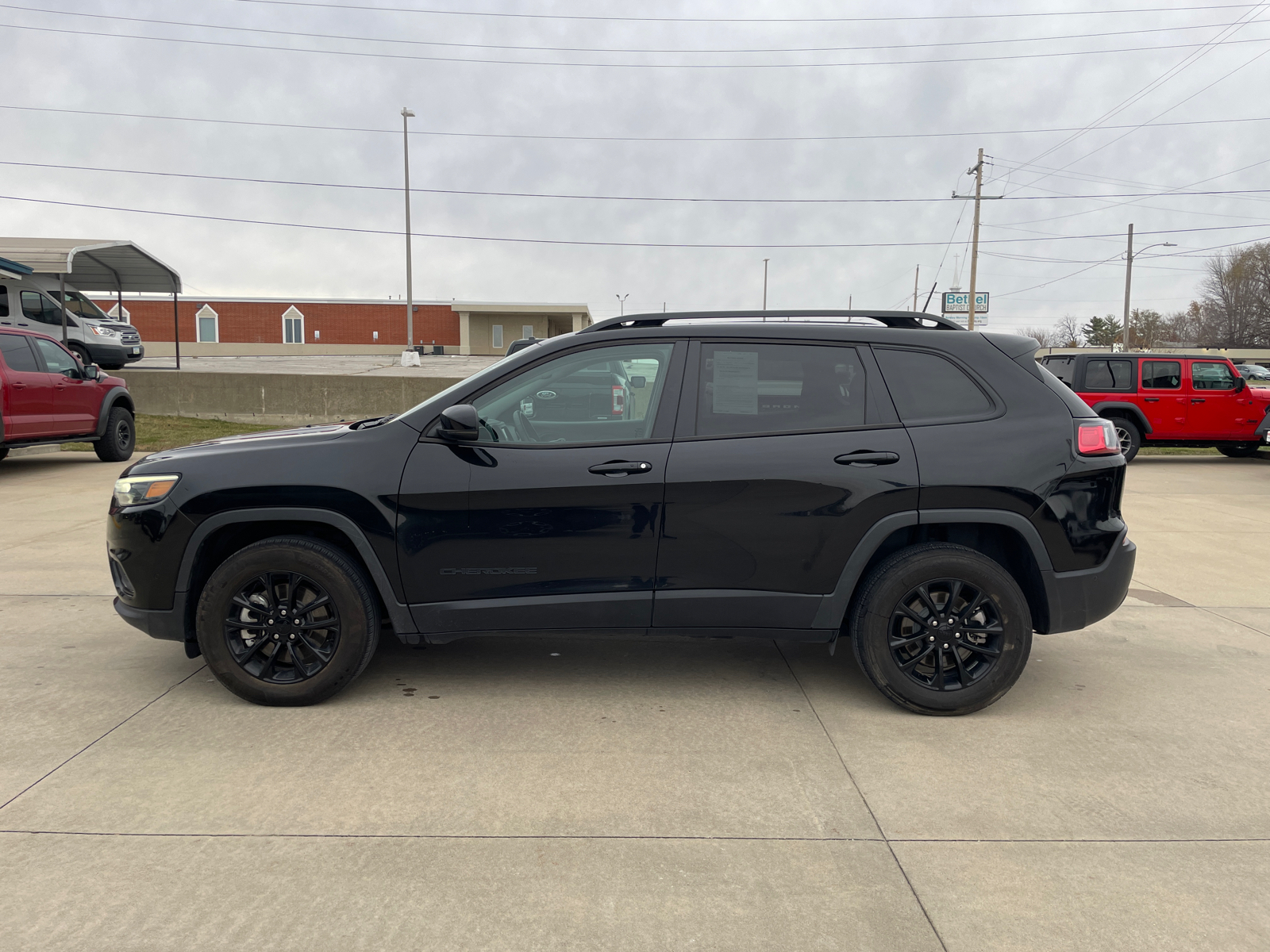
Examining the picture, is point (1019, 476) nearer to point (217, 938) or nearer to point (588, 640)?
point (588, 640)

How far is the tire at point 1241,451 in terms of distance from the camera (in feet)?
52.7

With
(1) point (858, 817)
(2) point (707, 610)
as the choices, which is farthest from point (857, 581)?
(1) point (858, 817)

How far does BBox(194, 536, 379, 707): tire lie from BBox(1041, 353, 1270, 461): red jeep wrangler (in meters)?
14.0

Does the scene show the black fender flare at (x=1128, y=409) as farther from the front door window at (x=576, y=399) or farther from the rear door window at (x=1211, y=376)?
the front door window at (x=576, y=399)

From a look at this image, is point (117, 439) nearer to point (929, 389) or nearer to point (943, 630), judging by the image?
point (929, 389)

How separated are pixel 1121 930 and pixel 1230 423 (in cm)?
1539

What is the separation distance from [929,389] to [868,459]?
0.47 m

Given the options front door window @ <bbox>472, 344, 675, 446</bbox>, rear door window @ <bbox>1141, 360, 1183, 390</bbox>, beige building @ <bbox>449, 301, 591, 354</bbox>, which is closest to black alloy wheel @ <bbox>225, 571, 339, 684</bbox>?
front door window @ <bbox>472, 344, 675, 446</bbox>

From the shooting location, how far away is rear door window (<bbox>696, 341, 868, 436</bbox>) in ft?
13.2

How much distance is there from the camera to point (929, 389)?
4.06 metres

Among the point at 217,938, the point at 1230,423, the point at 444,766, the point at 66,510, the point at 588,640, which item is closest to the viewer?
the point at 217,938

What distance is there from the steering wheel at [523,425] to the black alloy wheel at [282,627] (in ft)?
3.65

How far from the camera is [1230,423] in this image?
15062 millimetres

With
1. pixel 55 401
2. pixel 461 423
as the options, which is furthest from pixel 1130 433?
pixel 55 401
